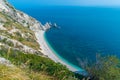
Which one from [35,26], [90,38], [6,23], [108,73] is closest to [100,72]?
[108,73]

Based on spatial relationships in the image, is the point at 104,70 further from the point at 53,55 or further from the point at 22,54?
the point at 53,55

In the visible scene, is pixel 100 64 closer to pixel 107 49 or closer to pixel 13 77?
pixel 107 49

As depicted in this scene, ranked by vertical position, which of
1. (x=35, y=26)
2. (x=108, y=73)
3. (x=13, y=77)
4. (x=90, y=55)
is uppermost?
(x=35, y=26)

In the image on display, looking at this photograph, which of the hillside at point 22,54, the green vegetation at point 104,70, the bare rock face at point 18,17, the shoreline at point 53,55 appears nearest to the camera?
the hillside at point 22,54

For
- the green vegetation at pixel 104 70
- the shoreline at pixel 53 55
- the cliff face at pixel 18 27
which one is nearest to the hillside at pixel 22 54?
the cliff face at pixel 18 27

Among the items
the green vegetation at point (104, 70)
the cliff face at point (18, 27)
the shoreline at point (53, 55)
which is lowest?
the green vegetation at point (104, 70)

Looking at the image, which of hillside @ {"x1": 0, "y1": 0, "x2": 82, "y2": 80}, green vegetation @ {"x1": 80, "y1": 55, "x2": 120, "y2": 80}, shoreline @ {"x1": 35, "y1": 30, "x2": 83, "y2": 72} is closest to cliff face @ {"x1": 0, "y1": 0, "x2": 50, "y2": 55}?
hillside @ {"x1": 0, "y1": 0, "x2": 82, "y2": 80}

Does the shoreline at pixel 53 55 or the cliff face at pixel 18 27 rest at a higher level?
the cliff face at pixel 18 27

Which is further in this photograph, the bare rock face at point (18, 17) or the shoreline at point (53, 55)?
the bare rock face at point (18, 17)

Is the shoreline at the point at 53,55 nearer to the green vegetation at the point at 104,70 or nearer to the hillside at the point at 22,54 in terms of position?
the hillside at the point at 22,54

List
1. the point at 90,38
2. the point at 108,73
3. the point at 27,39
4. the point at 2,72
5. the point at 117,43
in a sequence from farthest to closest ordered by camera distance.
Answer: the point at 90,38
the point at 117,43
the point at 27,39
the point at 108,73
the point at 2,72

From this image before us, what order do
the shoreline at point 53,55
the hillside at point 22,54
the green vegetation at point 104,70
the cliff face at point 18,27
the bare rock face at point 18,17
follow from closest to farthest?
the hillside at point 22,54, the green vegetation at point 104,70, the shoreline at point 53,55, the cliff face at point 18,27, the bare rock face at point 18,17
